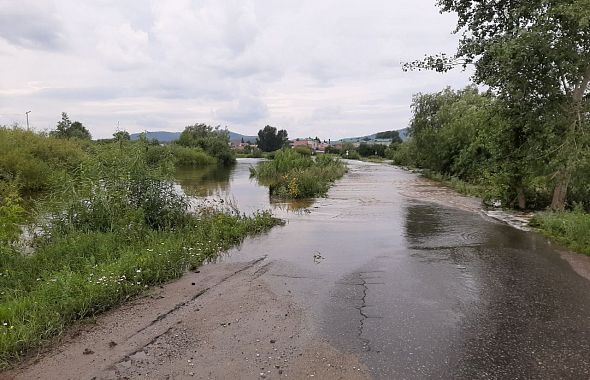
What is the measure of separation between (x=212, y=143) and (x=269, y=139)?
7060 cm

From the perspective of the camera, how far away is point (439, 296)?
6289 millimetres

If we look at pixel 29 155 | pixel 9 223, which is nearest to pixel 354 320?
pixel 9 223

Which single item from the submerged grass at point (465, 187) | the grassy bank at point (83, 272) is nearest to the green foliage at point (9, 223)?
the grassy bank at point (83, 272)

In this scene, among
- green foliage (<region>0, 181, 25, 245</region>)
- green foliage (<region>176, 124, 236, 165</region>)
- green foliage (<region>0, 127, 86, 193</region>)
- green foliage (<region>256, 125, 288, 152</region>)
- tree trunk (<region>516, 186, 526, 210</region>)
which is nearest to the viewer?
green foliage (<region>0, 181, 25, 245</region>)

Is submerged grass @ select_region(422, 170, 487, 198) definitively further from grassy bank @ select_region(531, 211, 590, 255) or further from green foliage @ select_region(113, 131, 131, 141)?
green foliage @ select_region(113, 131, 131, 141)

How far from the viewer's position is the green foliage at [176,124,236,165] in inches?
2854

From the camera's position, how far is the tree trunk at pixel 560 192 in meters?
12.3

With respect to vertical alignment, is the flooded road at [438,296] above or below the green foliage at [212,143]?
below

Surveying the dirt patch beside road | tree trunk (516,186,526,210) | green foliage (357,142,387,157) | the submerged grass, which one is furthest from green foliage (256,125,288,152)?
the dirt patch beside road

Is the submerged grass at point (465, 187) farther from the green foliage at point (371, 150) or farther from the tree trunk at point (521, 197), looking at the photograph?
the green foliage at point (371, 150)

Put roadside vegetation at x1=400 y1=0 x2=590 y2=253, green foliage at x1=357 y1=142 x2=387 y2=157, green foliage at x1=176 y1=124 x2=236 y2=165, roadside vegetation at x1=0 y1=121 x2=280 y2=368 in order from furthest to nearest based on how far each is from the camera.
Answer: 1. green foliage at x1=357 y1=142 x2=387 y2=157
2. green foliage at x1=176 y1=124 x2=236 y2=165
3. roadside vegetation at x1=400 y1=0 x2=590 y2=253
4. roadside vegetation at x1=0 y1=121 x2=280 y2=368

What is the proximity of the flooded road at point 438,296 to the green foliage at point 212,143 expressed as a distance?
62.4 meters

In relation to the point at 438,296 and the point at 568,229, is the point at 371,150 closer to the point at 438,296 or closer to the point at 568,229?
the point at 568,229

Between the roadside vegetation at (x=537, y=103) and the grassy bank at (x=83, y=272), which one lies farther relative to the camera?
the roadside vegetation at (x=537, y=103)
